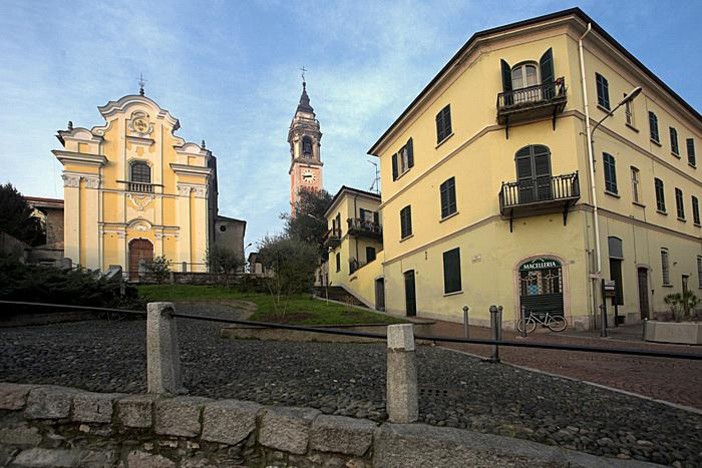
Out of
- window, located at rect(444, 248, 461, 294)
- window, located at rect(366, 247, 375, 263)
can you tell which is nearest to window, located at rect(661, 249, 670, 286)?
window, located at rect(444, 248, 461, 294)

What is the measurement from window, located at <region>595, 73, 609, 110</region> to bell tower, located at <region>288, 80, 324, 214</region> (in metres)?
43.3

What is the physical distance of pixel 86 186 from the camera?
30.0 metres

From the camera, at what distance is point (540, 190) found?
14.3m

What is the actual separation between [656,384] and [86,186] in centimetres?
3394

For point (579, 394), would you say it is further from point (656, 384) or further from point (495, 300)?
point (495, 300)

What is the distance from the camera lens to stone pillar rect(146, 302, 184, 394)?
3.67m

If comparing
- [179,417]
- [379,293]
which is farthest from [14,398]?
[379,293]

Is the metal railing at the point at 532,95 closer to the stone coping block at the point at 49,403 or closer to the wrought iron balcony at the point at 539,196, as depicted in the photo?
the wrought iron balcony at the point at 539,196

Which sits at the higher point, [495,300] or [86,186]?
[86,186]

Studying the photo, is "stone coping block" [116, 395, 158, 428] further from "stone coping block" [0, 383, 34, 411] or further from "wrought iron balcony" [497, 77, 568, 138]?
"wrought iron balcony" [497, 77, 568, 138]

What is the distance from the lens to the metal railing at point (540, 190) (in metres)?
13.8

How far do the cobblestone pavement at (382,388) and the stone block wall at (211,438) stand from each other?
1.07 ft

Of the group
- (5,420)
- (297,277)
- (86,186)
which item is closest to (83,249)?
(86,186)

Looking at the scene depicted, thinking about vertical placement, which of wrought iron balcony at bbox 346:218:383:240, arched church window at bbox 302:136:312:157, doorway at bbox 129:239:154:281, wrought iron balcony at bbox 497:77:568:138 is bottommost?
doorway at bbox 129:239:154:281
